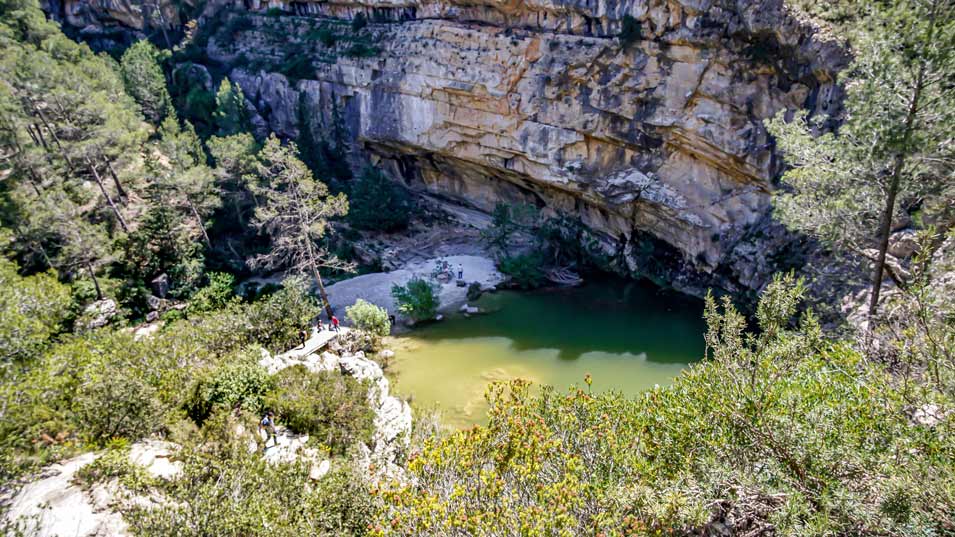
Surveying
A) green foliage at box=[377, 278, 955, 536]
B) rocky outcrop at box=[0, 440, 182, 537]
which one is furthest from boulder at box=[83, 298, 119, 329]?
green foliage at box=[377, 278, 955, 536]

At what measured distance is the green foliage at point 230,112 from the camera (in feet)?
97.9

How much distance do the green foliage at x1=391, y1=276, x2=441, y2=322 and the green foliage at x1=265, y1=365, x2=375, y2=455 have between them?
9.36 metres

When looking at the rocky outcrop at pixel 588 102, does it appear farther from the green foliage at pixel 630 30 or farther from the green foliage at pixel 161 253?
the green foliage at pixel 161 253

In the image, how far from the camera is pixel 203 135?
33.3 metres

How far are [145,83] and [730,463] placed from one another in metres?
39.7

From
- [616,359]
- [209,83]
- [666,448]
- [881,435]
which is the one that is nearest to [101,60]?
[209,83]

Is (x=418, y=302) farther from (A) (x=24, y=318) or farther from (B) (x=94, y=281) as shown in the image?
(B) (x=94, y=281)

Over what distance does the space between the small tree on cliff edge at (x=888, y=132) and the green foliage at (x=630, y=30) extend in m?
12.0

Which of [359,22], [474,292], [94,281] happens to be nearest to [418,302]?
[474,292]

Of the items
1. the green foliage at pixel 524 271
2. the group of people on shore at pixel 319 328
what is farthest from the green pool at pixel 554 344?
the group of people on shore at pixel 319 328

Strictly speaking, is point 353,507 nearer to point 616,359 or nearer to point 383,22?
point 616,359

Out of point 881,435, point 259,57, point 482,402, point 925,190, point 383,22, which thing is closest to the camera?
point 881,435

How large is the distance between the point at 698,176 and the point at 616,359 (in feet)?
33.0

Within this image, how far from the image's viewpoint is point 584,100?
22922 millimetres
